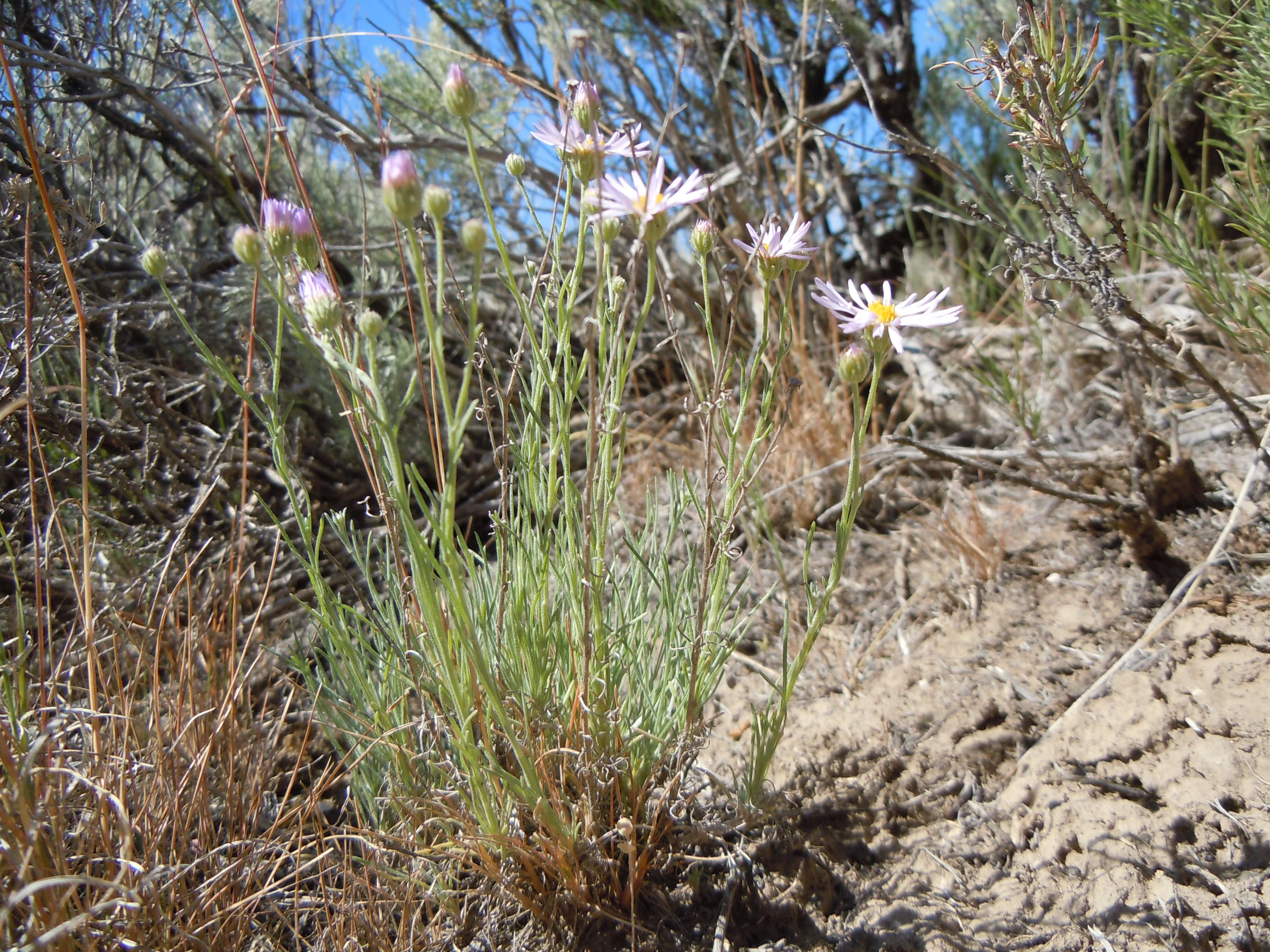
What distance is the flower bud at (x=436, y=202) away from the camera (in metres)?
0.75

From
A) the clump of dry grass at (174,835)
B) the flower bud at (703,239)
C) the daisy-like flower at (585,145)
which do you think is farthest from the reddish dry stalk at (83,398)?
the flower bud at (703,239)

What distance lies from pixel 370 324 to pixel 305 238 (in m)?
0.21

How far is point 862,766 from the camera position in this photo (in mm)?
1363

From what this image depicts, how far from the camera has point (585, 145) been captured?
3.08 ft

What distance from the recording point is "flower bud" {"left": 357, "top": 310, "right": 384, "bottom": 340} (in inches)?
29.7

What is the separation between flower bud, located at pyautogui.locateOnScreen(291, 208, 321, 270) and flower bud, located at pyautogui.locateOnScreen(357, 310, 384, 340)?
0.15 metres

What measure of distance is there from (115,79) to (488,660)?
187 centimetres

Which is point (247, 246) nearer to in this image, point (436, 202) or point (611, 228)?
point (436, 202)

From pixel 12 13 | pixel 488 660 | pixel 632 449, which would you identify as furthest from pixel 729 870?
pixel 12 13

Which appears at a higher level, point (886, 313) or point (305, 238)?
point (305, 238)

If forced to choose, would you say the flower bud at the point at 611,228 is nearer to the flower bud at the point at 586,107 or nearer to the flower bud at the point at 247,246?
the flower bud at the point at 586,107

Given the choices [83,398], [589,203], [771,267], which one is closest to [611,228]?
[589,203]

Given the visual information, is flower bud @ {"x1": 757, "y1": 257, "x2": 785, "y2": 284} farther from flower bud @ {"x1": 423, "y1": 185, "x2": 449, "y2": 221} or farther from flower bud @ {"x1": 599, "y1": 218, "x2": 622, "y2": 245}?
flower bud @ {"x1": 423, "y1": 185, "x2": 449, "y2": 221}

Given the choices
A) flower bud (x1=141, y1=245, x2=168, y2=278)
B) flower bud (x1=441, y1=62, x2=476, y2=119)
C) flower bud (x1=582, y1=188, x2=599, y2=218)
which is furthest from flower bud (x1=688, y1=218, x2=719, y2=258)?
flower bud (x1=141, y1=245, x2=168, y2=278)
